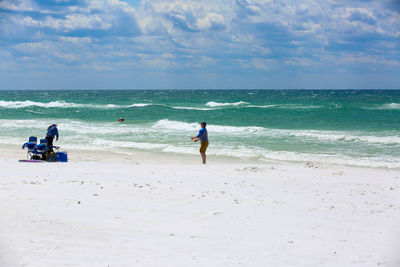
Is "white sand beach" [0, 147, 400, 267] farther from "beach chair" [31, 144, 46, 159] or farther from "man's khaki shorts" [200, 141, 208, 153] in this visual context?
"man's khaki shorts" [200, 141, 208, 153]

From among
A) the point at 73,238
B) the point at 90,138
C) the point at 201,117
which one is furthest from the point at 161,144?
the point at 201,117

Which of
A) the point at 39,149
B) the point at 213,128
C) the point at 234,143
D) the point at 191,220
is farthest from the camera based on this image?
the point at 213,128

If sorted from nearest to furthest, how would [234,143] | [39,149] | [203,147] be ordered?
[39,149] < [203,147] < [234,143]

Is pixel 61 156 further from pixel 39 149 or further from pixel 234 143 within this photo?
pixel 234 143

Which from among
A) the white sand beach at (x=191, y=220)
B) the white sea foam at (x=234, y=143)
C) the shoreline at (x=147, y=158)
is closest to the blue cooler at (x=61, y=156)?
the shoreline at (x=147, y=158)

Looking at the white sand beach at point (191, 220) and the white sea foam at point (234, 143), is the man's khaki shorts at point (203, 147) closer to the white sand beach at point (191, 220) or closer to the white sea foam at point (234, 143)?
the white sea foam at point (234, 143)

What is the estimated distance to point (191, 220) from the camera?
6.19m

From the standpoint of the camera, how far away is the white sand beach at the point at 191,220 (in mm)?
4859

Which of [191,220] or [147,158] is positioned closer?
[191,220]

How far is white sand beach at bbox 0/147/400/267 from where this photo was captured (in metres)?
4.86

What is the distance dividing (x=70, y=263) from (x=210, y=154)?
481 inches

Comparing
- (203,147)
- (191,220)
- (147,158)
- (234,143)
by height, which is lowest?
(147,158)

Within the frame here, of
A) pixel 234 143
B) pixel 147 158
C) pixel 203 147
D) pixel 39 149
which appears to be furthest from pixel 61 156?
pixel 234 143

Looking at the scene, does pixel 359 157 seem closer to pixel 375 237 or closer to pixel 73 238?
pixel 375 237
